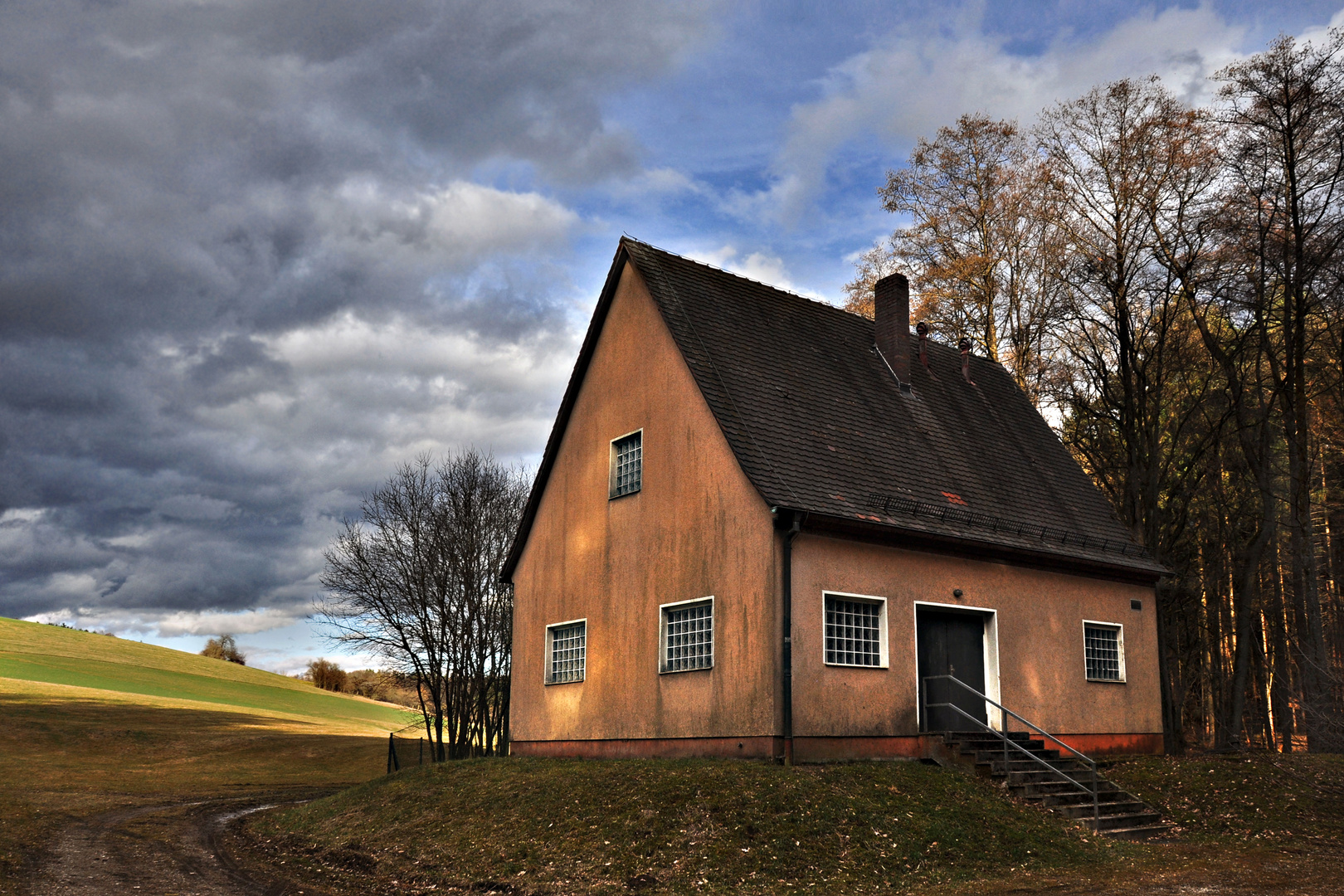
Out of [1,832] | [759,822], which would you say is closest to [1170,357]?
[759,822]

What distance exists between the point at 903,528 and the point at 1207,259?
1503 centimetres

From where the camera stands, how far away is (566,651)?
19.9m

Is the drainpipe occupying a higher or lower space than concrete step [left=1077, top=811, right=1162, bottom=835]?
higher

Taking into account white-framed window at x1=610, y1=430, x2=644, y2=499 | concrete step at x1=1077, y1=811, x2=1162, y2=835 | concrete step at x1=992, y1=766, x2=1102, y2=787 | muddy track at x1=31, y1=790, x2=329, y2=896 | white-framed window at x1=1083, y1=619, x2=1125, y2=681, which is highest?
white-framed window at x1=610, y1=430, x2=644, y2=499

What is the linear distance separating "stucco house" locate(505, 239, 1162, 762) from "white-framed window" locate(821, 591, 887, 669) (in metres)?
0.04

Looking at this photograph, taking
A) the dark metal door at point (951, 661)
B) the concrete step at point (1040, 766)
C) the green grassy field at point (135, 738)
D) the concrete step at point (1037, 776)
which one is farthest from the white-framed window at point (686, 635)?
the green grassy field at point (135, 738)

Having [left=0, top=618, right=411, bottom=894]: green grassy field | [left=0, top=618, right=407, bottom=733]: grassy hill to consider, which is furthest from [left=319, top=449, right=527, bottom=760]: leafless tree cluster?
[left=0, top=618, right=407, bottom=733]: grassy hill

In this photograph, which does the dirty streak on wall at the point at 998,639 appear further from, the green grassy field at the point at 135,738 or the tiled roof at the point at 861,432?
the green grassy field at the point at 135,738

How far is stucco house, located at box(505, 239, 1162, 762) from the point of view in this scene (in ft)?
51.6

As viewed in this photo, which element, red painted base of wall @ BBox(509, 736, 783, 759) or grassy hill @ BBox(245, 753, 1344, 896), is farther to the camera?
red painted base of wall @ BBox(509, 736, 783, 759)

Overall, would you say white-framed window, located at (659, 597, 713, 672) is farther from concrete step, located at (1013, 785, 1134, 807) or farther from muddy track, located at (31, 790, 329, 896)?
muddy track, located at (31, 790, 329, 896)

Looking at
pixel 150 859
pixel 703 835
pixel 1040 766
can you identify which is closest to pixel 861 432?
pixel 1040 766

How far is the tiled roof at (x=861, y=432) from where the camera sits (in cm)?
1703

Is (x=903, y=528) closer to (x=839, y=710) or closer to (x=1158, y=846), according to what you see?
(x=839, y=710)
